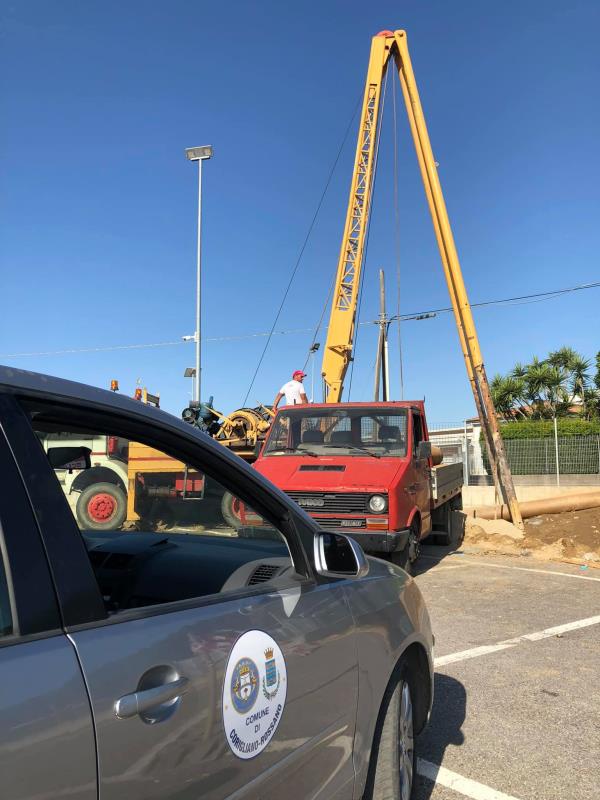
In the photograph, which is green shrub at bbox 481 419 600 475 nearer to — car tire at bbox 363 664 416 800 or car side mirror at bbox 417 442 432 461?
car side mirror at bbox 417 442 432 461

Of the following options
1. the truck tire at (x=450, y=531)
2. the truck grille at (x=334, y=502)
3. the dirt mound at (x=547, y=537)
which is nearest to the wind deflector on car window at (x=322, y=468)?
the truck grille at (x=334, y=502)

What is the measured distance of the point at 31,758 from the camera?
1102 mm

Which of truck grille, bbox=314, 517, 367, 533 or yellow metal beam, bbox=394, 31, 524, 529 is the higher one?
yellow metal beam, bbox=394, 31, 524, 529

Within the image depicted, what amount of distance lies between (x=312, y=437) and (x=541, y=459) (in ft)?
41.6

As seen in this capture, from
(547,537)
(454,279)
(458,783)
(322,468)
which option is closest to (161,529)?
(458,783)

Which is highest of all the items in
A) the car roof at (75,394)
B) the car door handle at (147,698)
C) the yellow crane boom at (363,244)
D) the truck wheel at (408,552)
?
the yellow crane boom at (363,244)

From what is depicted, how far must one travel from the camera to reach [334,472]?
7.73 m

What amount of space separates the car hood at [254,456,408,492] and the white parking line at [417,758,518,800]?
415cm

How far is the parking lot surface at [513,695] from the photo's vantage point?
2998 mm

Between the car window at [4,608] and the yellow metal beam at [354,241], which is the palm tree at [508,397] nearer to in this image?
the yellow metal beam at [354,241]

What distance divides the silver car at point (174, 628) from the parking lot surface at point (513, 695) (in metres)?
0.70

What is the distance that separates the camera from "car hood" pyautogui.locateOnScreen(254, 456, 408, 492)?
24.1 feet

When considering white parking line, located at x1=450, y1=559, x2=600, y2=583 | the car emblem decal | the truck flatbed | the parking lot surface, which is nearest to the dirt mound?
the truck flatbed

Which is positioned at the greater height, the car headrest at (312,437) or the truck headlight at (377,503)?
the car headrest at (312,437)
